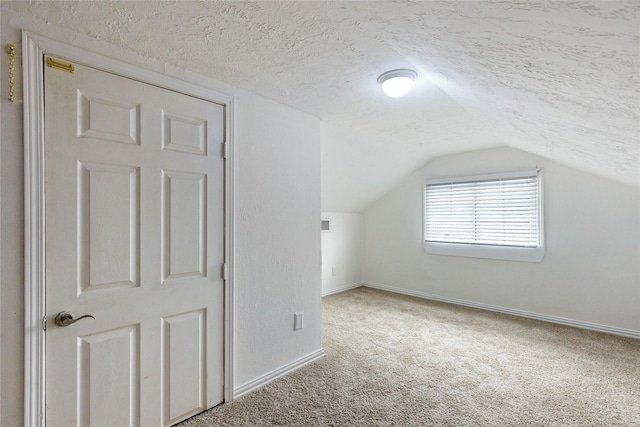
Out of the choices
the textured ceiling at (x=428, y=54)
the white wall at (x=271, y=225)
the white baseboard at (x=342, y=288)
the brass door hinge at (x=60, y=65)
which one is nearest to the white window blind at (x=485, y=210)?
the textured ceiling at (x=428, y=54)

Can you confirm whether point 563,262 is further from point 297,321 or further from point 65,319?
point 65,319

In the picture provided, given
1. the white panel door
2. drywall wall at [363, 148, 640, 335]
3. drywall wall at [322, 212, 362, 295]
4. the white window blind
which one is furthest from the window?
the white panel door

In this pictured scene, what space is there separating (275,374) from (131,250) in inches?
53.8

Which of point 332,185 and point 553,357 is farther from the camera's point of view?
point 332,185

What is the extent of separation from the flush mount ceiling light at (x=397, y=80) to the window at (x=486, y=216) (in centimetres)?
257

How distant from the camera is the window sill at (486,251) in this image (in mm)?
3432

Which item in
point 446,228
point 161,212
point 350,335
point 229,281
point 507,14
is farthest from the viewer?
point 446,228

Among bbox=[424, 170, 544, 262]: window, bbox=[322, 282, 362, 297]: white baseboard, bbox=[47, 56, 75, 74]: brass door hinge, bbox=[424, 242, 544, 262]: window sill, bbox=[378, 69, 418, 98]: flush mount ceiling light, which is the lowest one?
bbox=[322, 282, 362, 297]: white baseboard

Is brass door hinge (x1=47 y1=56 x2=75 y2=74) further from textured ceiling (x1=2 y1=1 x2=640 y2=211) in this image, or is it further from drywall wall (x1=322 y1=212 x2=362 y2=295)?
drywall wall (x1=322 y1=212 x2=362 y2=295)

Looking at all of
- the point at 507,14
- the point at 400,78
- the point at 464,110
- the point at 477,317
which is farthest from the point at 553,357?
the point at 507,14

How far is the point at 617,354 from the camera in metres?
2.54

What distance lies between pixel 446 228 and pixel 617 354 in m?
2.07

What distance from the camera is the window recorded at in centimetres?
345

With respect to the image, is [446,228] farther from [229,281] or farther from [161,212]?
[161,212]
